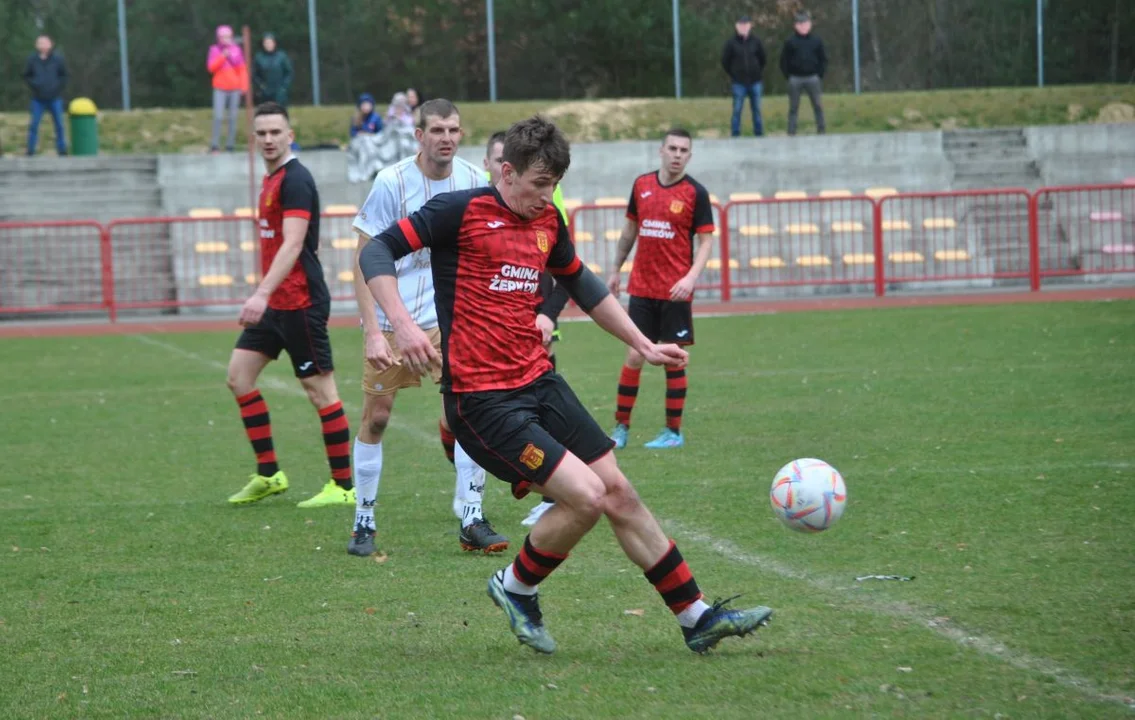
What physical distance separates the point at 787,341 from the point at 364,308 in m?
10.5

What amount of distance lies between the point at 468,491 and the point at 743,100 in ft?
70.9

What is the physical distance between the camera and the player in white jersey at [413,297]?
709 centimetres

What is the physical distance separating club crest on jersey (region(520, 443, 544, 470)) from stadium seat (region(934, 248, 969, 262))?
1879 centimetres

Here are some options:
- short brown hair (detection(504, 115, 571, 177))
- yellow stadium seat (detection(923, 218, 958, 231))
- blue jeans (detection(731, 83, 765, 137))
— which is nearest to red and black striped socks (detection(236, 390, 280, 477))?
short brown hair (detection(504, 115, 571, 177))

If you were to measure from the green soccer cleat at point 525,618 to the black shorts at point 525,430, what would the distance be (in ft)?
1.25

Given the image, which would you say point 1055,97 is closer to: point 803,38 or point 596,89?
point 803,38

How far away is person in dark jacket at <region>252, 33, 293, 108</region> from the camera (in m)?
27.9

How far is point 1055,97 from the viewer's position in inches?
1216

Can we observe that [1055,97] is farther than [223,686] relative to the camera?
Yes

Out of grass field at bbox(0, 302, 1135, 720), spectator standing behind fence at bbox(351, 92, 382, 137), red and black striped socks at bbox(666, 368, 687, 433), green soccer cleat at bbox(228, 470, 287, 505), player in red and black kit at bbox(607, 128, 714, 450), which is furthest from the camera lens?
spectator standing behind fence at bbox(351, 92, 382, 137)

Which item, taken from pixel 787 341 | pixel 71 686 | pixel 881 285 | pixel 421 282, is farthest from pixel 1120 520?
pixel 881 285

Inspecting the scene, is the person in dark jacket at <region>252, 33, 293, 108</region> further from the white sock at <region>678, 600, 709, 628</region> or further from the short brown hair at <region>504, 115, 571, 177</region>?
the white sock at <region>678, 600, 709, 628</region>

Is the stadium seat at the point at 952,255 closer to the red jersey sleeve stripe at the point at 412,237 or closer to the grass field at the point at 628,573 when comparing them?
the grass field at the point at 628,573

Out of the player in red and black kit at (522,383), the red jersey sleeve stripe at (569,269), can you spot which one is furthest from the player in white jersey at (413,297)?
the player in red and black kit at (522,383)
